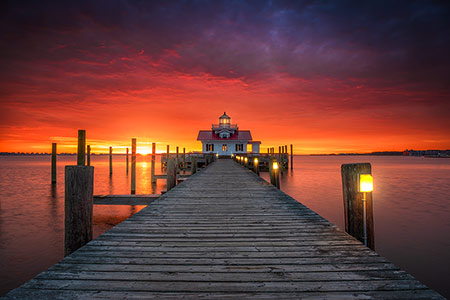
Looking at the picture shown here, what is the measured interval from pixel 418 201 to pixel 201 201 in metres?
17.9

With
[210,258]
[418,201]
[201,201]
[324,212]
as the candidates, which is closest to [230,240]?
[210,258]

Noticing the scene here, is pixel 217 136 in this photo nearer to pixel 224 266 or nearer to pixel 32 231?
pixel 32 231

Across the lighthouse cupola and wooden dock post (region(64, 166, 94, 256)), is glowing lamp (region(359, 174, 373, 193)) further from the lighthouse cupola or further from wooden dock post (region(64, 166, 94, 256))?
the lighthouse cupola

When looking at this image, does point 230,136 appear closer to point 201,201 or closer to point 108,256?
point 201,201

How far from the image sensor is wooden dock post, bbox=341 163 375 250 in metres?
4.21

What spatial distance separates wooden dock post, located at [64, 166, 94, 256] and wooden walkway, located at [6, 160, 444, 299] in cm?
37

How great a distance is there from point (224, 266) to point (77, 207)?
264cm

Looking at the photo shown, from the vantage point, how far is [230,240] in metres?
4.11

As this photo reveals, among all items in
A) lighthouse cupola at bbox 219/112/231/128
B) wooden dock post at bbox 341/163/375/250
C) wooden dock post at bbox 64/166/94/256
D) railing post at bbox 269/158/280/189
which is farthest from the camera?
lighthouse cupola at bbox 219/112/231/128

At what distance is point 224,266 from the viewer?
3148mm

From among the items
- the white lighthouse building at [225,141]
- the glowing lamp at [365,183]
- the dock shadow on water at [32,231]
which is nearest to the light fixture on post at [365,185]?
the glowing lamp at [365,183]

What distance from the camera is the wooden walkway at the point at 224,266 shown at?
258 centimetres

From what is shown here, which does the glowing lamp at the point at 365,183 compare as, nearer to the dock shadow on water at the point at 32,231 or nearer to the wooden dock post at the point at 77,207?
the wooden dock post at the point at 77,207

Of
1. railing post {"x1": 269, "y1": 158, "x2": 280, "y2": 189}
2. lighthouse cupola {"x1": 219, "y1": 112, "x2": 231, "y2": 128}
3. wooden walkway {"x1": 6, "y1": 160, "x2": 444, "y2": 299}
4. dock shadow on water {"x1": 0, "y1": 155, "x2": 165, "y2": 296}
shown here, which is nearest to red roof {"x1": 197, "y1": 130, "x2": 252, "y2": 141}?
lighthouse cupola {"x1": 219, "y1": 112, "x2": 231, "y2": 128}
